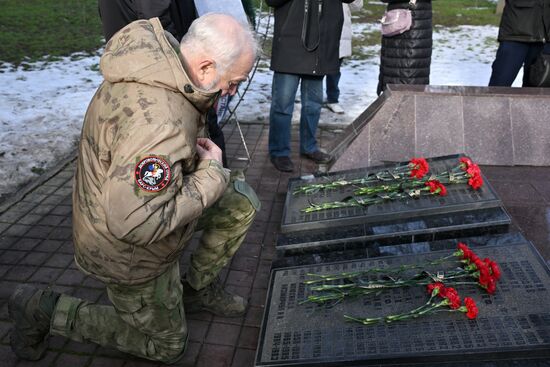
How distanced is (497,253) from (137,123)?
1.84 metres

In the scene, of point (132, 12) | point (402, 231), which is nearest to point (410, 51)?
point (402, 231)

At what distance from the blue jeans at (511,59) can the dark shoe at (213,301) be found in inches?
133

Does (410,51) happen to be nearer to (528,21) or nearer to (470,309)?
(528,21)

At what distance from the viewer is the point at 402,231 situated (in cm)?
292

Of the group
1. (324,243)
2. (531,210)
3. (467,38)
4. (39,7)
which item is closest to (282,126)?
(324,243)

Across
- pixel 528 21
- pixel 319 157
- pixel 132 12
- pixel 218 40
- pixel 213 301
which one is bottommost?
pixel 319 157

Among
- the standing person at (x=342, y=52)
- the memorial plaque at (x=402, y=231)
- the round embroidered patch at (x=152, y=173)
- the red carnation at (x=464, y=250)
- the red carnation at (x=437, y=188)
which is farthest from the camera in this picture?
the standing person at (x=342, y=52)

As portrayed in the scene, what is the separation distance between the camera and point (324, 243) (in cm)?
297

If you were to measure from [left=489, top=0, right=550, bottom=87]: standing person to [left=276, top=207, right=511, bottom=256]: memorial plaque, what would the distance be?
2.20m

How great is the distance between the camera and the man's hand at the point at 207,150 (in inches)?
78.9

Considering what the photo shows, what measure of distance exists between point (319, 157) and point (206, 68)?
2.82m

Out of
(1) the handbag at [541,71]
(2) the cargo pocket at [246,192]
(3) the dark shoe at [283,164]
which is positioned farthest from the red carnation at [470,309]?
(1) the handbag at [541,71]

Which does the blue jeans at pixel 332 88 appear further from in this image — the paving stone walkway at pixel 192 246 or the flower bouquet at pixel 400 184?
the flower bouquet at pixel 400 184

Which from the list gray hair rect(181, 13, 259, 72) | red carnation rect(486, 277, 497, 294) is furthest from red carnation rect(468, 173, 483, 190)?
gray hair rect(181, 13, 259, 72)
